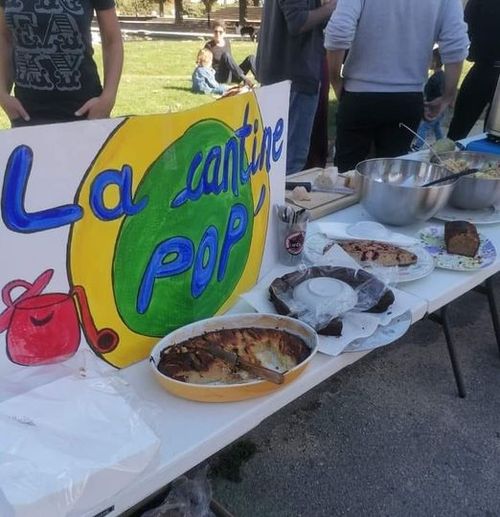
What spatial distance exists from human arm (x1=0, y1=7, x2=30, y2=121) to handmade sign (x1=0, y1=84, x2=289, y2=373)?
3.87 ft

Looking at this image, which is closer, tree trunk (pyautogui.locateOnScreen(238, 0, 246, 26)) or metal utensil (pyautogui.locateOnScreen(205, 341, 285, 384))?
metal utensil (pyautogui.locateOnScreen(205, 341, 285, 384))

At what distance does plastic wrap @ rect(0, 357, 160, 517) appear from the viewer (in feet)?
2.14

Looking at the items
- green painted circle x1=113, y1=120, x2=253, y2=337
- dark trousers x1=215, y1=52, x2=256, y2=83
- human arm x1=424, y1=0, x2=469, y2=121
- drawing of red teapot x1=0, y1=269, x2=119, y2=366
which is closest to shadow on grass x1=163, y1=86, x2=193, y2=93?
dark trousers x1=215, y1=52, x2=256, y2=83

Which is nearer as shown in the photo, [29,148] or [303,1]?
[29,148]

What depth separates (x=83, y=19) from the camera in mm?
1915

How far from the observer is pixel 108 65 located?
2129 millimetres

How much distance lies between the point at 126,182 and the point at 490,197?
1.24 meters

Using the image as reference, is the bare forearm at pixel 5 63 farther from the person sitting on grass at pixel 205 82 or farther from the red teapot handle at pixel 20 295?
the person sitting on grass at pixel 205 82

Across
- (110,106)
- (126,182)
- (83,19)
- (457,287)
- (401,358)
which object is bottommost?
(401,358)

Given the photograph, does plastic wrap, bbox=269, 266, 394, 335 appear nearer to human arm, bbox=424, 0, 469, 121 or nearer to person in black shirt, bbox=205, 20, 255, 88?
human arm, bbox=424, 0, 469, 121

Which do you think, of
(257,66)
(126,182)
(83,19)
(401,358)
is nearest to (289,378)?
(126,182)

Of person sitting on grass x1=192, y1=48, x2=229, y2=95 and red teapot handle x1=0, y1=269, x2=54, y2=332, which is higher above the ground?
red teapot handle x1=0, y1=269, x2=54, y2=332

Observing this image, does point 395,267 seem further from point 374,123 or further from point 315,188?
point 374,123

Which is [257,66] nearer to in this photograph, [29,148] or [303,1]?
[303,1]
